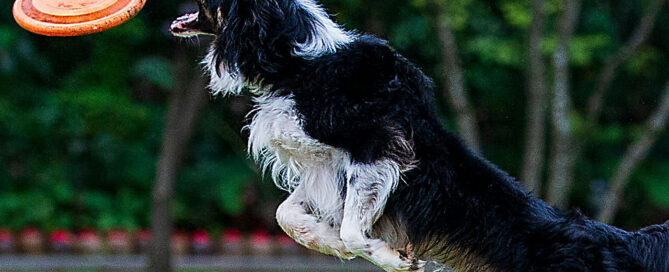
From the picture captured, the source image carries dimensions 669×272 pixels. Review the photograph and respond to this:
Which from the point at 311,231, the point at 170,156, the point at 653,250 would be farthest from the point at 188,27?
the point at 170,156

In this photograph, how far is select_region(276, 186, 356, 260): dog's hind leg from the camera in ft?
15.8

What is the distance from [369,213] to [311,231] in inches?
13.9

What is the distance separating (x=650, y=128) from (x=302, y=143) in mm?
6471

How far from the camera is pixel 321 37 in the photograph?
190 inches

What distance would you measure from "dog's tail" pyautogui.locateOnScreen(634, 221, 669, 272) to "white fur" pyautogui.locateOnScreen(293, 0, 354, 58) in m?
1.76

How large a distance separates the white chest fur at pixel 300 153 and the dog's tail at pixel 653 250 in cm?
147

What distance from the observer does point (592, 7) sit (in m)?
12.6

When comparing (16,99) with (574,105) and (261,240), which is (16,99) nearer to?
(261,240)

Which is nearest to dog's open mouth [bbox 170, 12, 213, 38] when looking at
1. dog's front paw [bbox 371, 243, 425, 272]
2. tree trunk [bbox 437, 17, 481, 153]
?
dog's front paw [bbox 371, 243, 425, 272]

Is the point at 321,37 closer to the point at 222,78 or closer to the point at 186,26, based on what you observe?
the point at 222,78

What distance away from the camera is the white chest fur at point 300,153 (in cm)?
475

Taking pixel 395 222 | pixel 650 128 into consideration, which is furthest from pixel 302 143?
pixel 650 128

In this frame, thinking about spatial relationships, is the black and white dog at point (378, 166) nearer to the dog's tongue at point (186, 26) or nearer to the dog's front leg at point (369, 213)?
the dog's front leg at point (369, 213)

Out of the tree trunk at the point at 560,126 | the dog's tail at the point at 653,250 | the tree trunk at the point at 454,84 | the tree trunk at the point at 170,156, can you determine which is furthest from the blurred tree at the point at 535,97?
the dog's tail at the point at 653,250
